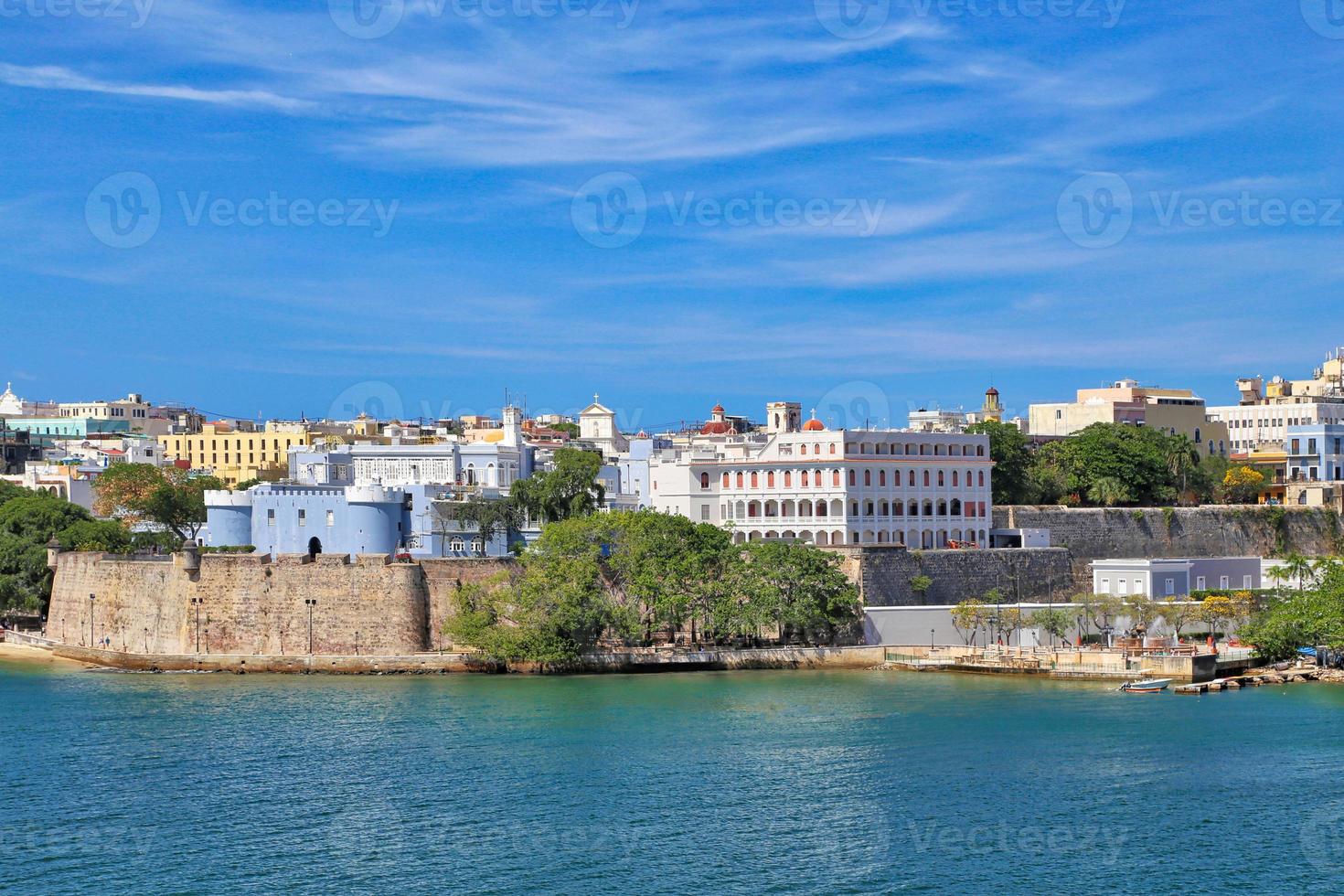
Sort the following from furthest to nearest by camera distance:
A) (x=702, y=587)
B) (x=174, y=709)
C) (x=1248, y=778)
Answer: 1. (x=702, y=587)
2. (x=174, y=709)
3. (x=1248, y=778)

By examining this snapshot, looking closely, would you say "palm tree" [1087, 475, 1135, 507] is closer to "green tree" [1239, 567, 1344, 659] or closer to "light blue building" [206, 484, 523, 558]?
"green tree" [1239, 567, 1344, 659]

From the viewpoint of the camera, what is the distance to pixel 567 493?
5141cm

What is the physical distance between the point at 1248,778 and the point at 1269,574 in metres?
20.3

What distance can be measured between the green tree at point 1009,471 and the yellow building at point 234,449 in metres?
32.2

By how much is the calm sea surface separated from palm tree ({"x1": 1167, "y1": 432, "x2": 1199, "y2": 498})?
22709 millimetres

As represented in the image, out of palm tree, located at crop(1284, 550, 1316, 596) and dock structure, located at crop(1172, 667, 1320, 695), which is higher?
palm tree, located at crop(1284, 550, 1316, 596)

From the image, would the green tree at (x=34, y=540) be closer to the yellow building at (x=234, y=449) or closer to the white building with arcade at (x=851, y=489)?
the white building with arcade at (x=851, y=489)

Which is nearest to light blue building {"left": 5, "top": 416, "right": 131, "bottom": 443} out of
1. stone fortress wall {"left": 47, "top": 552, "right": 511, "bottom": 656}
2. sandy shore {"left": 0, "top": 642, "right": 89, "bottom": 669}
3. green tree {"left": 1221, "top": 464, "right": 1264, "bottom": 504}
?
sandy shore {"left": 0, "top": 642, "right": 89, "bottom": 669}

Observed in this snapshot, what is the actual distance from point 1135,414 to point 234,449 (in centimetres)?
4005

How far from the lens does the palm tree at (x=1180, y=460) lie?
2349 inches

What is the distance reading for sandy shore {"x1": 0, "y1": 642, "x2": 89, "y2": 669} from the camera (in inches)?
1747

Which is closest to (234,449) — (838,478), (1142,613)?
(838,478)

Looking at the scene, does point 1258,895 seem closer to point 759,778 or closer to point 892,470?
point 759,778

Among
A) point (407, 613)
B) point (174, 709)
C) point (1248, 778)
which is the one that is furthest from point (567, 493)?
point (1248, 778)
